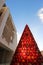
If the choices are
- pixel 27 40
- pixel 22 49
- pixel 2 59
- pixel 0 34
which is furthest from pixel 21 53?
pixel 2 59

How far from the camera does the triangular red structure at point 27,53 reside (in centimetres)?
625

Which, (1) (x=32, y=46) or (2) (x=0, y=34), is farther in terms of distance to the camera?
(2) (x=0, y=34)

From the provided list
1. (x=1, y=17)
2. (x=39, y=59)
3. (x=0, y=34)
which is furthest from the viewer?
(x=1, y=17)

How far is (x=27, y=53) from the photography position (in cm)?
629

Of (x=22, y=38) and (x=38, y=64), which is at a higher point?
(x=22, y=38)

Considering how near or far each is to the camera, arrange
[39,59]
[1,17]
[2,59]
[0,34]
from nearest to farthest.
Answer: [39,59], [0,34], [1,17], [2,59]

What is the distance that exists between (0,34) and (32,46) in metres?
20.6

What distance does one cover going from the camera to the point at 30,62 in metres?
6.29

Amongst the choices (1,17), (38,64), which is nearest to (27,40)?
(38,64)

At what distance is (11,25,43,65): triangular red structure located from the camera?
20.5 feet

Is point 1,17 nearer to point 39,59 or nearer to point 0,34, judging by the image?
point 0,34

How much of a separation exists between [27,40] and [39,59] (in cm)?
86

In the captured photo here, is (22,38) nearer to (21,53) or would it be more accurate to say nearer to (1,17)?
(21,53)

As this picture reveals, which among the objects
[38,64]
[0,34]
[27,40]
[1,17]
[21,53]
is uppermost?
[1,17]
